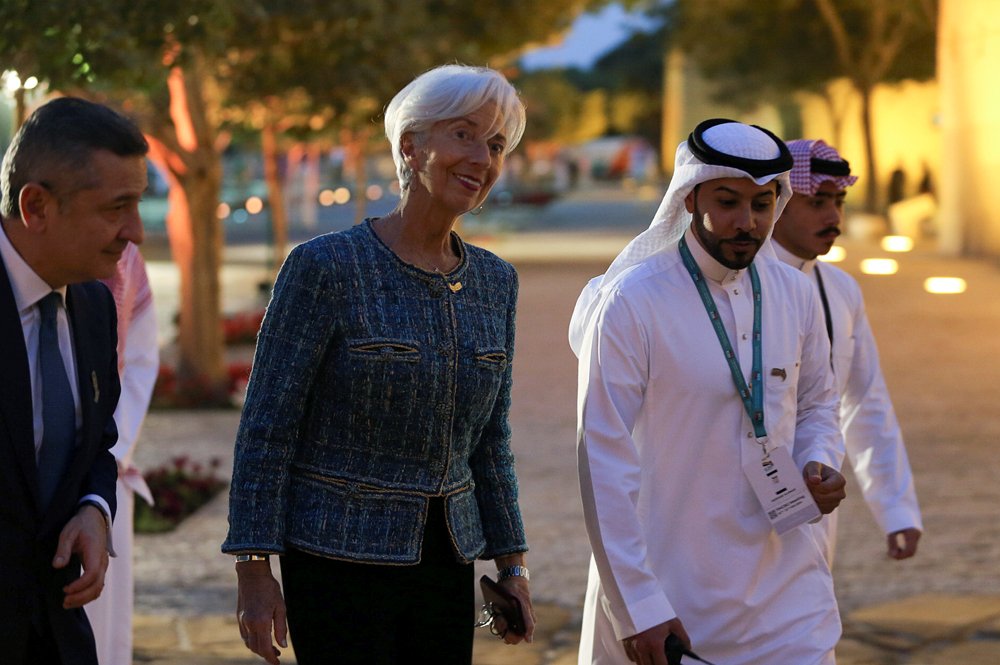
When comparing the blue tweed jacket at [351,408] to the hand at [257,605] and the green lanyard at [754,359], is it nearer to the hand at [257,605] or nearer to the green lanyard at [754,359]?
the hand at [257,605]

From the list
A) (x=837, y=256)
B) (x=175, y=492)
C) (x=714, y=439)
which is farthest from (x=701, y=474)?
(x=837, y=256)

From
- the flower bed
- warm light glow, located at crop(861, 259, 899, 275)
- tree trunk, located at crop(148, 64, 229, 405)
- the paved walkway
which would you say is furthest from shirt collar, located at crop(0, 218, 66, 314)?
warm light glow, located at crop(861, 259, 899, 275)

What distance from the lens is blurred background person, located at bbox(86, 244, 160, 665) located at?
4.93 metres

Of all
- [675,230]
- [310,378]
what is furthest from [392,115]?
[675,230]

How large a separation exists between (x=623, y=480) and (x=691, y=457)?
0.23 m

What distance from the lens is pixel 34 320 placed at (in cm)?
305

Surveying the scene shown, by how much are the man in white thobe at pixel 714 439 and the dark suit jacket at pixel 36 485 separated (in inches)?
47.3

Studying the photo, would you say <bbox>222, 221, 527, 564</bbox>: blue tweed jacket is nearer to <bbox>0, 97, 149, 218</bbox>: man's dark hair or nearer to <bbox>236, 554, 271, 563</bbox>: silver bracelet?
<bbox>236, 554, 271, 563</bbox>: silver bracelet

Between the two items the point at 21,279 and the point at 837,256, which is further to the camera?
the point at 837,256

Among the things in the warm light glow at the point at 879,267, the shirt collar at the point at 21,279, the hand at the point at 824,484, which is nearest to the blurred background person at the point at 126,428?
the shirt collar at the point at 21,279

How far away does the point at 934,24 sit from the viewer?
116 ft

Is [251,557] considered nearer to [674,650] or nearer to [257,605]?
[257,605]

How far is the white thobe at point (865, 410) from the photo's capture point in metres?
5.42

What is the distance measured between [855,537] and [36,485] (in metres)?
6.73
